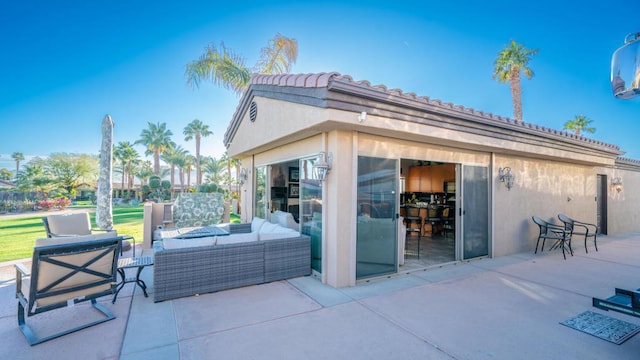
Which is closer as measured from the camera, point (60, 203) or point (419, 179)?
point (419, 179)

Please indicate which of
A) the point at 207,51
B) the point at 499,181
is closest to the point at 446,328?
the point at 499,181

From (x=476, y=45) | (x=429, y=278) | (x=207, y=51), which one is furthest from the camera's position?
(x=476, y=45)

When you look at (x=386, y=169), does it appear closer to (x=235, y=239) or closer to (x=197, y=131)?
(x=235, y=239)

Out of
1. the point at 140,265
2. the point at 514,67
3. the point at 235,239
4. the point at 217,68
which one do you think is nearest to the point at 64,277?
the point at 140,265

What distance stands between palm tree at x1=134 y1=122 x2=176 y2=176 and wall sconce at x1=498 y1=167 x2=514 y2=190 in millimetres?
36812

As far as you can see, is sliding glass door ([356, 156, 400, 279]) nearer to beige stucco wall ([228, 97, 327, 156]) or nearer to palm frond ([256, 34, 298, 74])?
beige stucco wall ([228, 97, 327, 156])

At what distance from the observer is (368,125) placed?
440cm

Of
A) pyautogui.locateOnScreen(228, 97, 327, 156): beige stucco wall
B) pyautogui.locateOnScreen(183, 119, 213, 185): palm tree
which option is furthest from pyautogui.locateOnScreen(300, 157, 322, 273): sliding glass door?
pyautogui.locateOnScreen(183, 119, 213, 185): palm tree

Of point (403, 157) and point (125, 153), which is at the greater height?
point (125, 153)

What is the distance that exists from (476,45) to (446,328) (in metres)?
14.0

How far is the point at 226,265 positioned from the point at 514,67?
57.1 feet

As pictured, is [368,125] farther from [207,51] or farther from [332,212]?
[207,51]

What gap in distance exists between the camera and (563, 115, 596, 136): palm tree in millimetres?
22234

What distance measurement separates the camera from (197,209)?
9336 mm
